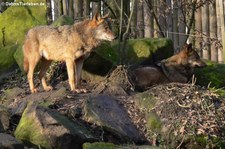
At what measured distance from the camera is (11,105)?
9445mm

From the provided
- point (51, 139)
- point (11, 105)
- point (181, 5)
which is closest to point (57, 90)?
point (11, 105)

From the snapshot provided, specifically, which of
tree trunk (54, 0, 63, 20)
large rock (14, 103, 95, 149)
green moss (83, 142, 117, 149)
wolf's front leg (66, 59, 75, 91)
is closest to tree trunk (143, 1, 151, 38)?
tree trunk (54, 0, 63, 20)

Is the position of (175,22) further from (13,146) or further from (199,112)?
(13,146)

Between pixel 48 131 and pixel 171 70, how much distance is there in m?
4.04

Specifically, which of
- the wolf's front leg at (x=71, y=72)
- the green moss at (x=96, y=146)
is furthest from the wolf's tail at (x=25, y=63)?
the green moss at (x=96, y=146)

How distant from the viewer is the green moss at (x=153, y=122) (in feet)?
26.3

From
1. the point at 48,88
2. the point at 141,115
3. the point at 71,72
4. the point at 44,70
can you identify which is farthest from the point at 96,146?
the point at 44,70

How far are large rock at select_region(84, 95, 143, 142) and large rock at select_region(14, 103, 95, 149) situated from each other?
491mm

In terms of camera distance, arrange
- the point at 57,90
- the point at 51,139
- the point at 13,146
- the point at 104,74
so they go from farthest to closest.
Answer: the point at 104,74, the point at 57,90, the point at 51,139, the point at 13,146

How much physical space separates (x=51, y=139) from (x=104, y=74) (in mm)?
3104

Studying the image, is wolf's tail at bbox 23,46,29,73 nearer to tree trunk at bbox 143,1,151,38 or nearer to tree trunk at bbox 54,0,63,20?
tree trunk at bbox 54,0,63,20

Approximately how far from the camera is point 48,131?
23.2ft

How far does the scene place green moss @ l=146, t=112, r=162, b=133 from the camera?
8023 millimetres

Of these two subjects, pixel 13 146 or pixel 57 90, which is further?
pixel 57 90
